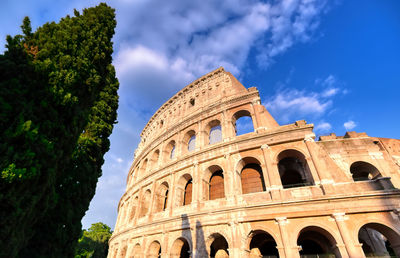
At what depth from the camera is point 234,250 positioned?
975 centimetres

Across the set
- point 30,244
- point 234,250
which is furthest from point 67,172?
point 234,250

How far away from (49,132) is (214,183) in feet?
36.0

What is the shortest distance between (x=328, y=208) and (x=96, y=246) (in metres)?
45.3

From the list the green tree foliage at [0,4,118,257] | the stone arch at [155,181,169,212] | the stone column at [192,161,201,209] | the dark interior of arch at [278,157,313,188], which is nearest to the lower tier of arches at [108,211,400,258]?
the stone column at [192,161,201,209]

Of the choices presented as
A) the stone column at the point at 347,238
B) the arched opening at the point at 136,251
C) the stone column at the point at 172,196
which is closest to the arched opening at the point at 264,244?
the stone column at the point at 347,238

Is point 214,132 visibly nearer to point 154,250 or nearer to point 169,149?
point 169,149

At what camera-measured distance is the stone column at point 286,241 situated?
8.61 metres

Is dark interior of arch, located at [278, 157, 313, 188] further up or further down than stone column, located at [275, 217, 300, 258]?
further up

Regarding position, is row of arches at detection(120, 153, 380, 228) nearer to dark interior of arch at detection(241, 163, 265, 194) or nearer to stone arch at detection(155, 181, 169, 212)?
dark interior of arch at detection(241, 163, 265, 194)

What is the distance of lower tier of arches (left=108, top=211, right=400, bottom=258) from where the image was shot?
8297 millimetres

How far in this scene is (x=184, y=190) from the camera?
14.9 m

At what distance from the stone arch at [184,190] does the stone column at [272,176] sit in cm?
659

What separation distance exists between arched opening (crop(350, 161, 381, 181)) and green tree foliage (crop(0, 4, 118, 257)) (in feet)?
53.3

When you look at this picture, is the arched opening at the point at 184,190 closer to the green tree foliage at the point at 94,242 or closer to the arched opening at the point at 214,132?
the arched opening at the point at 214,132
